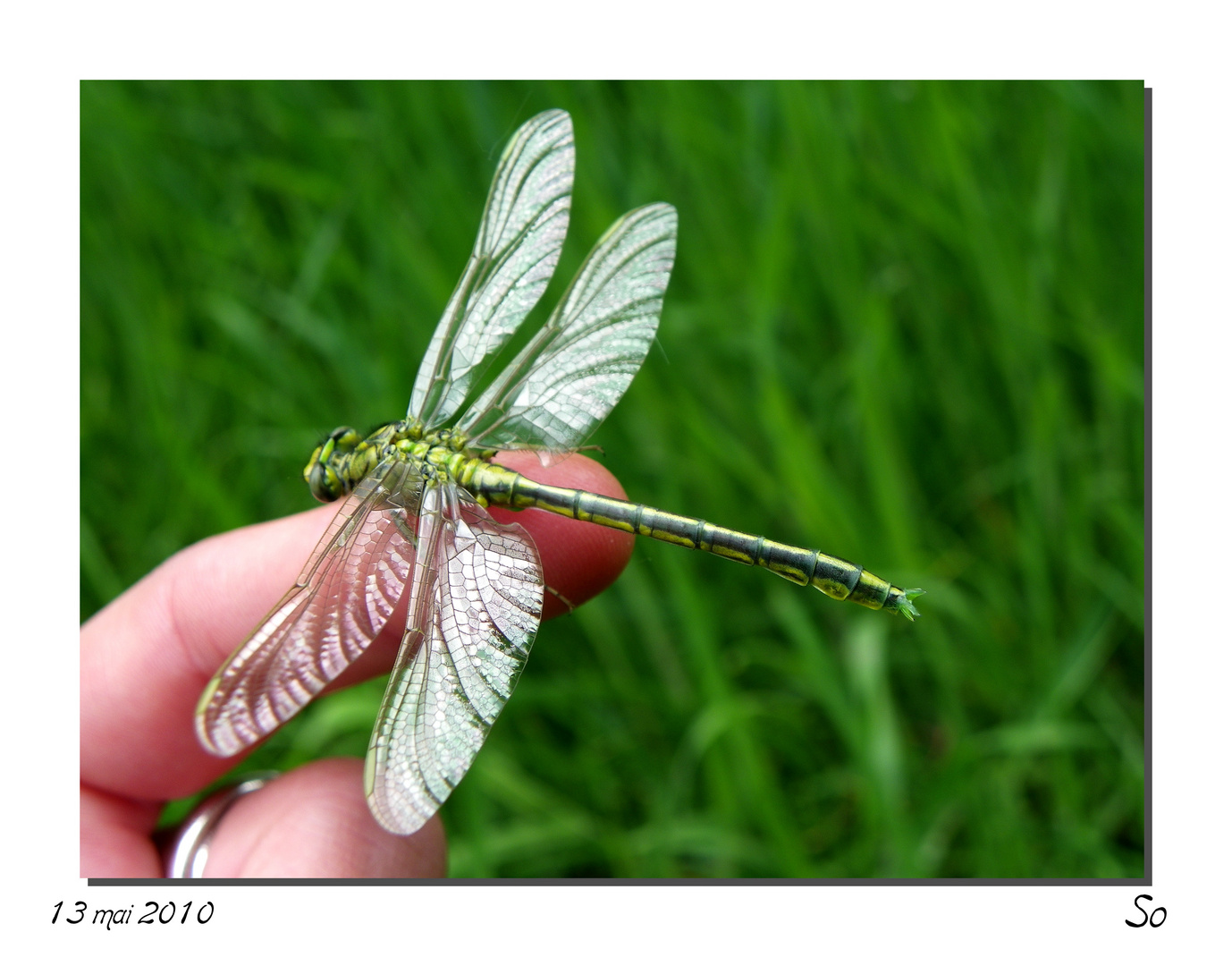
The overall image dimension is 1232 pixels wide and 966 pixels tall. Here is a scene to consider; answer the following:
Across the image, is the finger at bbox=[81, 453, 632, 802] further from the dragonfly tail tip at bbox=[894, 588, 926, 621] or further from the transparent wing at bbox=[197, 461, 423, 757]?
the dragonfly tail tip at bbox=[894, 588, 926, 621]

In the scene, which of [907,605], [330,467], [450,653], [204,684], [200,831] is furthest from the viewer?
[204,684]

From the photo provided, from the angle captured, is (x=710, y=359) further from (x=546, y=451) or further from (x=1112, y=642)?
(x=1112, y=642)

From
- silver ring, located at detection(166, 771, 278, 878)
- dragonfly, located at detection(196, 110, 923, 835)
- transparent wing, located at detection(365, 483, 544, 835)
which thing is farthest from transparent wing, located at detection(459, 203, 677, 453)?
silver ring, located at detection(166, 771, 278, 878)

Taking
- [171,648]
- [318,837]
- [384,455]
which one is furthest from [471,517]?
[171,648]

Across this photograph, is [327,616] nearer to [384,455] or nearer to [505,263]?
[384,455]

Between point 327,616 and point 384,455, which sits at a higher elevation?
point 384,455

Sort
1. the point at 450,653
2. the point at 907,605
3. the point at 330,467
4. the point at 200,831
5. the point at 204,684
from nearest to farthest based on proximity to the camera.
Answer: the point at 907,605
the point at 450,653
the point at 330,467
the point at 200,831
the point at 204,684
